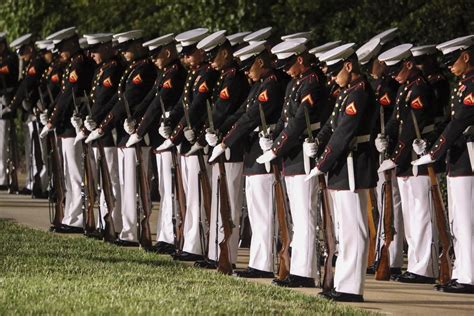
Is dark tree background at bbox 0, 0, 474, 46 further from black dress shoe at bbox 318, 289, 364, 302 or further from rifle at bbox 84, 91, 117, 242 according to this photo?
black dress shoe at bbox 318, 289, 364, 302

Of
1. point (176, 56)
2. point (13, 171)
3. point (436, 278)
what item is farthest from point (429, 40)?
point (436, 278)

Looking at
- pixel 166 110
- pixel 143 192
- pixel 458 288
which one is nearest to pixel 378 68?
pixel 166 110

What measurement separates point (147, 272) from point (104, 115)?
326 cm

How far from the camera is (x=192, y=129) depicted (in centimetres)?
1633

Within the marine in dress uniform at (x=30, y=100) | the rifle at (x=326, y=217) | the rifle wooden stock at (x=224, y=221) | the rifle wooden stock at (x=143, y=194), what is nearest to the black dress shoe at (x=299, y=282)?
the rifle at (x=326, y=217)

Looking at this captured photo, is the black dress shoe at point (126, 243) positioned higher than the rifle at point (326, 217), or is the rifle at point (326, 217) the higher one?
the rifle at point (326, 217)

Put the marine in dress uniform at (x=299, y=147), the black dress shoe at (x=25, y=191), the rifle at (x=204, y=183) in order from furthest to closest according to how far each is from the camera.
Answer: the black dress shoe at (x=25, y=191) < the rifle at (x=204, y=183) < the marine in dress uniform at (x=299, y=147)

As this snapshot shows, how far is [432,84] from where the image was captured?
620 inches

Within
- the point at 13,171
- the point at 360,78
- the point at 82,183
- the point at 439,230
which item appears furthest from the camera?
the point at 13,171

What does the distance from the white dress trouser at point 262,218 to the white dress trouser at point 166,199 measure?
1.72 metres

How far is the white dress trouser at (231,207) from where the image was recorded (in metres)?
15.9

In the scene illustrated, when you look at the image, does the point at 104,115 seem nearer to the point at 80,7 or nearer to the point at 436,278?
the point at 436,278

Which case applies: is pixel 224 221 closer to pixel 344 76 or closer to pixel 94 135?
pixel 344 76

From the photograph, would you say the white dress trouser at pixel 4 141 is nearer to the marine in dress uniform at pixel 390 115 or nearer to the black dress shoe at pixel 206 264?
the black dress shoe at pixel 206 264
